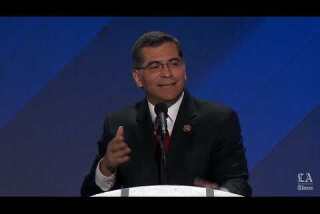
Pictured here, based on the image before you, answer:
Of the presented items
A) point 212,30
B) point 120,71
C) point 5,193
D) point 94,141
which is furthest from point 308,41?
point 5,193

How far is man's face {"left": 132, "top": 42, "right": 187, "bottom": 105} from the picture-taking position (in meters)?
4.13

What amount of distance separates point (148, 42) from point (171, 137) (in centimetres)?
70

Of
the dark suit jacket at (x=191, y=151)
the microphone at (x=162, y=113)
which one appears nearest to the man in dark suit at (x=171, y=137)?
the dark suit jacket at (x=191, y=151)

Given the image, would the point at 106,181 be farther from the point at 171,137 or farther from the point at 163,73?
the point at 163,73

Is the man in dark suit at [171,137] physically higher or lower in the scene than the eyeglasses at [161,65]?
lower

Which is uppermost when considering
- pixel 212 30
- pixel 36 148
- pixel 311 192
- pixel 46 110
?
pixel 212 30

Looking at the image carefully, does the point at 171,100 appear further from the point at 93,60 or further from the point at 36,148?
the point at 36,148

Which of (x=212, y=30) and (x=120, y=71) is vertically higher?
(x=212, y=30)

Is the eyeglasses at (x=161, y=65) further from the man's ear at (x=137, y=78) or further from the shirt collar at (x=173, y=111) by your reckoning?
the shirt collar at (x=173, y=111)

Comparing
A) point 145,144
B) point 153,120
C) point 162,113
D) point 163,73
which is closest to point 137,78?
point 163,73

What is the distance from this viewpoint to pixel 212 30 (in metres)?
4.39

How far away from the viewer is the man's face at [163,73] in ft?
13.6

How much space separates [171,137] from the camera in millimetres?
4027

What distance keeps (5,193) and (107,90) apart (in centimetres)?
102
